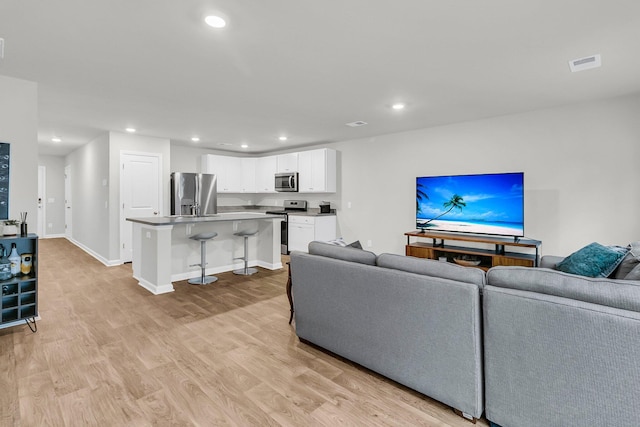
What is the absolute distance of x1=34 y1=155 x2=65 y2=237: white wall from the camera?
8.89m

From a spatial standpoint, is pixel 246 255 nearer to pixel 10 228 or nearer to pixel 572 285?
pixel 10 228

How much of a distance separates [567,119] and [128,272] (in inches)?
260

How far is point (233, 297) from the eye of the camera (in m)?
3.90

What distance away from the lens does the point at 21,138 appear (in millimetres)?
3094

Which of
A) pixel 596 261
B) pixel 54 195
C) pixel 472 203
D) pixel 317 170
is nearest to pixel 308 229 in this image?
pixel 317 170

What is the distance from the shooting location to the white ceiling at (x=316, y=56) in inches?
78.1

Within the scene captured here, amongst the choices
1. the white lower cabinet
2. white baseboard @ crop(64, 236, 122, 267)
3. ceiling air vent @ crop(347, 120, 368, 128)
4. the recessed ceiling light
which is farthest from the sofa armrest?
white baseboard @ crop(64, 236, 122, 267)

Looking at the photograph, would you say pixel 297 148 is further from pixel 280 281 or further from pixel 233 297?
pixel 233 297

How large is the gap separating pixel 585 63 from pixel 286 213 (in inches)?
203

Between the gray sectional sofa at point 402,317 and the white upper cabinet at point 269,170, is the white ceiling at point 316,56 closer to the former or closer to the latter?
the gray sectional sofa at point 402,317

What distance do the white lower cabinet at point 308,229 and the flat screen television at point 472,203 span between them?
76.8 inches

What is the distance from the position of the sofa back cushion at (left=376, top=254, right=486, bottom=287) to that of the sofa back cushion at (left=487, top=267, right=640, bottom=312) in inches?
3.2

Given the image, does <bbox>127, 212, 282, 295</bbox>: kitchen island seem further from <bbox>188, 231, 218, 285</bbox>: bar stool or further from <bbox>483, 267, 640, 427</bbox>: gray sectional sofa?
<bbox>483, 267, 640, 427</bbox>: gray sectional sofa

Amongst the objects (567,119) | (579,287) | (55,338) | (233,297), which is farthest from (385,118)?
(55,338)
